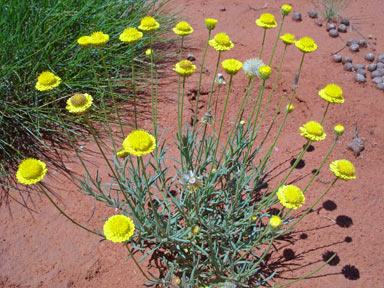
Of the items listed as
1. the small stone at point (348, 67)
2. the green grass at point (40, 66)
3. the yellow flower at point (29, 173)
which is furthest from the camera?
the small stone at point (348, 67)

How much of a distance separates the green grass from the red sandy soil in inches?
14.0

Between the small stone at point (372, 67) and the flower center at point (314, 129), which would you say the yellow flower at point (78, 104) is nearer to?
the flower center at point (314, 129)

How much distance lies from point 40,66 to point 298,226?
2.61 metres

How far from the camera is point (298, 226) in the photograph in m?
2.39

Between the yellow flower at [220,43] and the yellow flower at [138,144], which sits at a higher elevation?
the yellow flower at [220,43]

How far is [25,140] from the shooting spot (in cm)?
284

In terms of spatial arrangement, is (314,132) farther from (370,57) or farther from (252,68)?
(370,57)

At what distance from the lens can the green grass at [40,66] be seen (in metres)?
2.79

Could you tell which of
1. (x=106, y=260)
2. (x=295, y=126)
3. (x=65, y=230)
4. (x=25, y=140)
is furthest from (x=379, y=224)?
(x=25, y=140)

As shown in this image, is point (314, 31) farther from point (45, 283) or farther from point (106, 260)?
point (45, 283)

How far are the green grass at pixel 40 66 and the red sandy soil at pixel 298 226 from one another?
355 millimetres

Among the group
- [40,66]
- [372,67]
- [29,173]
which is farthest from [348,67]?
[29,173]

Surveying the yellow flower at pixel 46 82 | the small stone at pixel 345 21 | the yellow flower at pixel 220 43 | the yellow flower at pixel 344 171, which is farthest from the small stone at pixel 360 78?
the yellow flower at pixel 46 82

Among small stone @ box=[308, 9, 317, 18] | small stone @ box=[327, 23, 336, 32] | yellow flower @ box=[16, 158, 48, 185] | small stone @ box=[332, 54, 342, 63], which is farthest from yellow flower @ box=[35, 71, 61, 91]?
small stone @ box=[308, 9, 317, 18]
